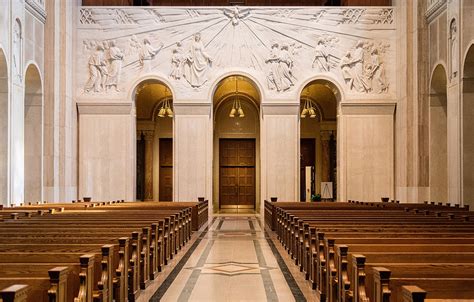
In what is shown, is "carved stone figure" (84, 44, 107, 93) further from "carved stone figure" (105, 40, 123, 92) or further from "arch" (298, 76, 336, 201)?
"arch" (298, 76, 336, 201)

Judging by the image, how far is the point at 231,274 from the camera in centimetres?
1048

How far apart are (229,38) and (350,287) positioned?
18.5 m

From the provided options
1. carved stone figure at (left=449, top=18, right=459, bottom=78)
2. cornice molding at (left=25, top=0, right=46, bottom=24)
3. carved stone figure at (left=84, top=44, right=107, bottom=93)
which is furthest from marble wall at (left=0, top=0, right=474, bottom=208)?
carved stone figure at (left=449, top=18, right=459, bottom=78)

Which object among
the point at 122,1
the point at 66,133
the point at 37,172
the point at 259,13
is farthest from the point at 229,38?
the point at 37,172

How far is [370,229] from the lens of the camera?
9617 mm

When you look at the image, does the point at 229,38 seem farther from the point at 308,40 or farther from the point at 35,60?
the point at 35,60

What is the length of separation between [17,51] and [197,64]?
711cm

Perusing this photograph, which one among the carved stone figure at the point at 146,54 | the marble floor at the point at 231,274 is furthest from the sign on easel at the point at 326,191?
the marble floor at the point at 231,274

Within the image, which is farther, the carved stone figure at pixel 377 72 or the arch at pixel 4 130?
the carved stone figure at pixel 377 72

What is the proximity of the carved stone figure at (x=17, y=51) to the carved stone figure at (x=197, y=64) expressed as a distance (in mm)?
6716

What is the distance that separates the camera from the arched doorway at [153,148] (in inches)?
1242

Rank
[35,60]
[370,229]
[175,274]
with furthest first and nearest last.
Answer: [35,60], [175,274], [370,229]

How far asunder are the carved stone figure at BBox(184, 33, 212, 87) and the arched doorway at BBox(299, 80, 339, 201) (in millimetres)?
7686

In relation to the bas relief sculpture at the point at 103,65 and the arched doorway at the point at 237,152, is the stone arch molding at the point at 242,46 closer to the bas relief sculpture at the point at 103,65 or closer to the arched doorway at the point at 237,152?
the bas relief sculpture at the point at 103,65
